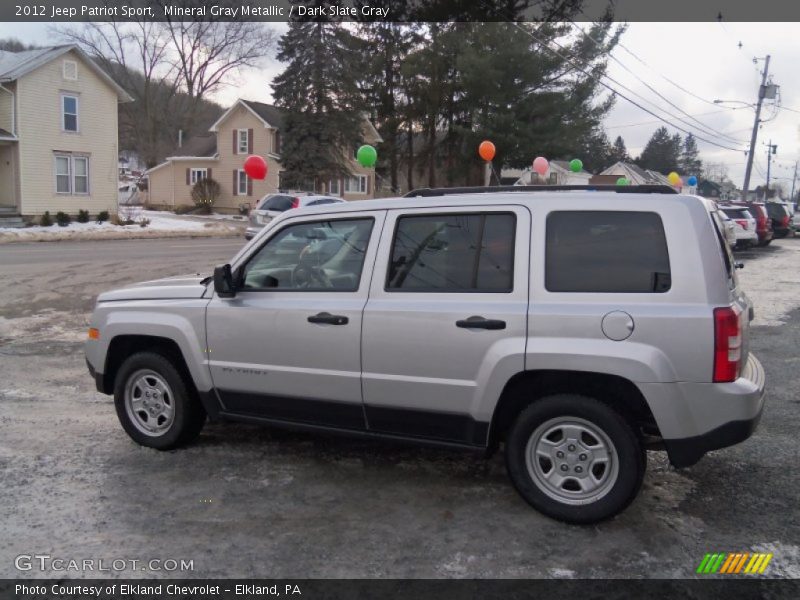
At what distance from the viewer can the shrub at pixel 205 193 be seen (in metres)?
44.0

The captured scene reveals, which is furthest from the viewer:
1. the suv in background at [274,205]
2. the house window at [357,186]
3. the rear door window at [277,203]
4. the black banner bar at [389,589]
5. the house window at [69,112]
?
the house window at [357,186]

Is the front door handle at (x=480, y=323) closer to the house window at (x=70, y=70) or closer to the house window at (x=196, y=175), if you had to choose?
the house window at (x=70, y=70)

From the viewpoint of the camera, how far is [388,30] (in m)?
47.2

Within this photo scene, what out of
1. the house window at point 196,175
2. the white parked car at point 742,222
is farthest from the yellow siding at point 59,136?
the white parked car at point 742,222

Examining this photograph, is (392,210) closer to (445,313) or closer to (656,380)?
(445,313)

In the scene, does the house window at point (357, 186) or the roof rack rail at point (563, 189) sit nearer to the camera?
the roof rack rail at point (563, 189)

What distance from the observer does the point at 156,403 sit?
5.05 meters

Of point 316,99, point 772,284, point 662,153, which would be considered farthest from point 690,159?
point 772,284

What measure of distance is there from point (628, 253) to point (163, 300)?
3.13m

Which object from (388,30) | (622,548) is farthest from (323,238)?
(388,30)

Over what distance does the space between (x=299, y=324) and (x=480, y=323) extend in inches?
46.6

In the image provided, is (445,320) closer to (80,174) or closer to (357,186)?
(80,174)

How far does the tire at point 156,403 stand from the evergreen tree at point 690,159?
122651mm

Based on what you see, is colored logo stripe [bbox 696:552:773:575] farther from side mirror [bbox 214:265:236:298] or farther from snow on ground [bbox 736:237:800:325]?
snow on ground [bbox 736:237:800:325]
